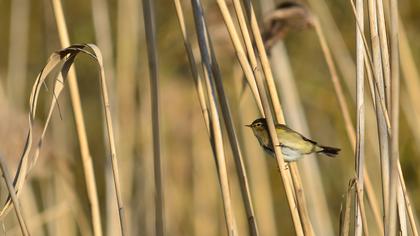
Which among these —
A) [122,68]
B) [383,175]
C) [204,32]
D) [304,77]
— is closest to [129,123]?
[122,68]

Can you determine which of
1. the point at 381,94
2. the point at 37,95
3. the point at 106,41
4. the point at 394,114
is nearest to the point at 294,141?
the point at 381,94

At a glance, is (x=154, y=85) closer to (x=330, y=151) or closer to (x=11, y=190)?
(x=11, y=190)

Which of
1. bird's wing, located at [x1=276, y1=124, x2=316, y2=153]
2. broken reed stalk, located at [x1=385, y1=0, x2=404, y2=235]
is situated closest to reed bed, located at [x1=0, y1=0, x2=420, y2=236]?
broken reed stalk, located at [x1=385, y1=0, x2=404, y2=235]

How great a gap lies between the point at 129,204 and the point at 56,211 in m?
0.54

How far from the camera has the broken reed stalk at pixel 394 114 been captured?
173cm

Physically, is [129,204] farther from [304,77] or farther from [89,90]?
[89,90]

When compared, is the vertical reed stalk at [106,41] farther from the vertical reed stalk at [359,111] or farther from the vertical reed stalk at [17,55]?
the vertical reed stalk at [359,111]

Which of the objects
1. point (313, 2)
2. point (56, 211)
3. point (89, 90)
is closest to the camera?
point (56, 211)

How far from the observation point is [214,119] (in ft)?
7.07

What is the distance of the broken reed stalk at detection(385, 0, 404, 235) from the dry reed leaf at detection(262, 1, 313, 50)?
2.85ft

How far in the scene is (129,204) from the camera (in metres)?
3.76

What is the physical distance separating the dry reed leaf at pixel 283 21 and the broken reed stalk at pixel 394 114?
0.87 m

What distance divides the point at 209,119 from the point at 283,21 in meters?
0.67

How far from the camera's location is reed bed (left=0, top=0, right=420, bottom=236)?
1979 mm
